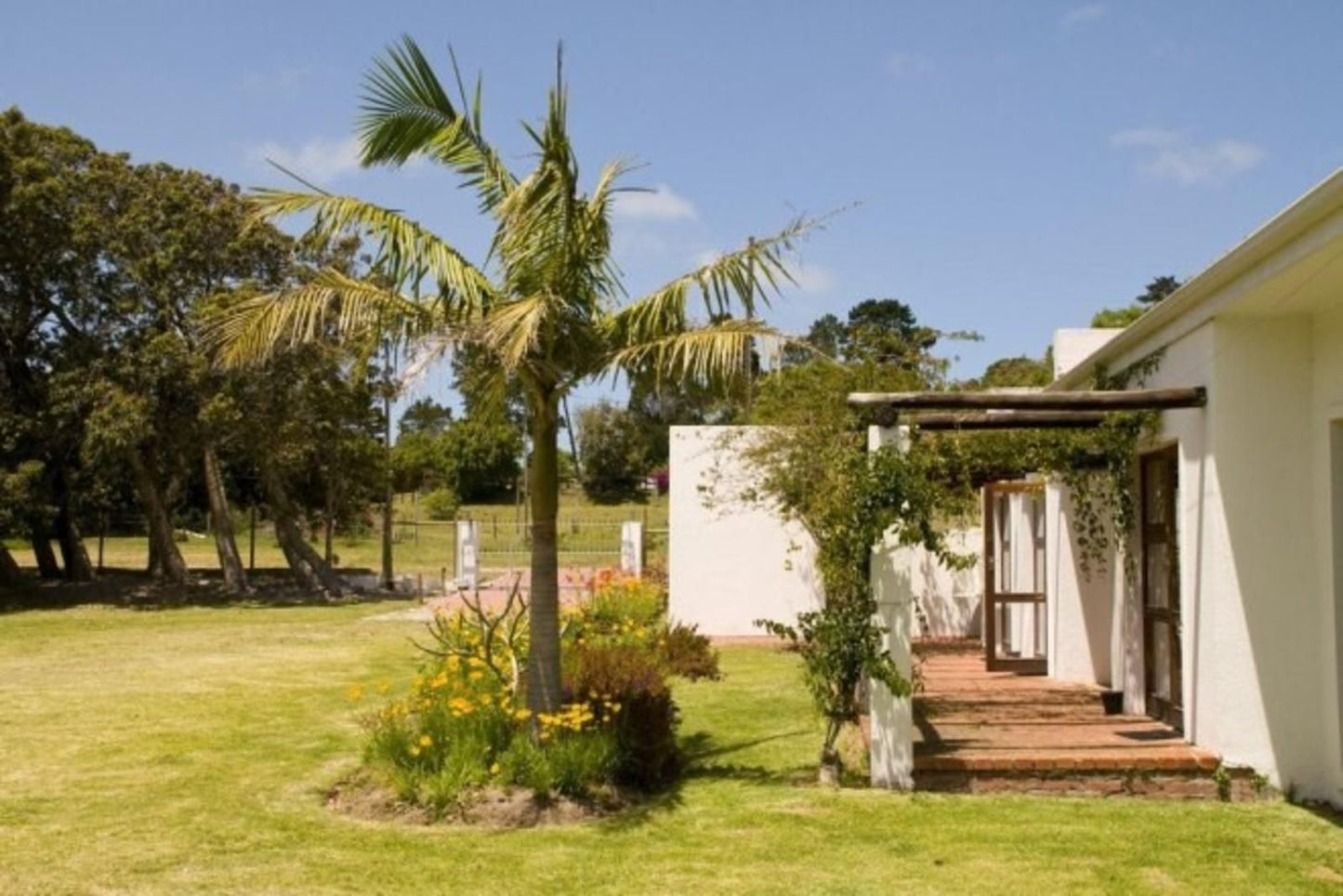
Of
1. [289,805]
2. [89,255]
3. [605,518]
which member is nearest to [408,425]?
[605,518]

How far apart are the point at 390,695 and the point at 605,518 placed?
Result: 33.3 metres

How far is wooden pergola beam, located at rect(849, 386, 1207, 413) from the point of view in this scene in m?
8.02

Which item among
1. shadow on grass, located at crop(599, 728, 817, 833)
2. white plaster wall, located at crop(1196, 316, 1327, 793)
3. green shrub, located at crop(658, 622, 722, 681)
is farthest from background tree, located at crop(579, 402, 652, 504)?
white plaster wall, located at crop(1196, 316, 1327, 793)

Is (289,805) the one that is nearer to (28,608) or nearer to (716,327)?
(716,327)

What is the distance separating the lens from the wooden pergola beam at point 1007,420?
8797 millimetres

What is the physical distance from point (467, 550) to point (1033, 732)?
2014 cm

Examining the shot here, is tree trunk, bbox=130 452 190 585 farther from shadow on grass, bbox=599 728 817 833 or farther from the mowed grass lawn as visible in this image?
shadow on grass, bbox=599 728 817 833

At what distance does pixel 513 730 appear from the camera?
26.2 feet

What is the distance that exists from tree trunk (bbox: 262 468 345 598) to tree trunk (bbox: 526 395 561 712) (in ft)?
76.6

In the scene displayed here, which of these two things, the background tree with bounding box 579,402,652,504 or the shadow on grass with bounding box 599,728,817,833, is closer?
the shadow on grass with bounding box 599,728,817,833

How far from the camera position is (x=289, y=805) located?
25.9ft

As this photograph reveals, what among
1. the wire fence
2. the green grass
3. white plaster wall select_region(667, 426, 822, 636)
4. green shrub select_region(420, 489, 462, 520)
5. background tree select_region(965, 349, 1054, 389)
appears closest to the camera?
white plaster wall select_region(667, 426, 822, 636)

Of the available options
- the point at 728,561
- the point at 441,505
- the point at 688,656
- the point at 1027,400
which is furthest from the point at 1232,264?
the point at 441,505

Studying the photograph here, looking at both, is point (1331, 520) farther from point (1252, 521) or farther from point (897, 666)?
point (897, 666)
